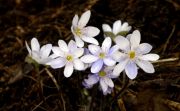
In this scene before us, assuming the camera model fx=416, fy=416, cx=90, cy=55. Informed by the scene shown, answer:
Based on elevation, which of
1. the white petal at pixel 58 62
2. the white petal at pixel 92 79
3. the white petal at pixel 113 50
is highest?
the white petal at pixel 113 50

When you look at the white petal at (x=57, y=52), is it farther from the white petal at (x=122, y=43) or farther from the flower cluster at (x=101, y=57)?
the white petal at (x=122, y=43)

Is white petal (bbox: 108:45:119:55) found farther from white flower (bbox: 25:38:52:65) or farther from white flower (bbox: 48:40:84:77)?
white flower (bbox: 25:38:52:65)

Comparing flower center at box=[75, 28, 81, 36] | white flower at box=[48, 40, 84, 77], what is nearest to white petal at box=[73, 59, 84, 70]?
white flower at box=[48, 40, 84, 77]

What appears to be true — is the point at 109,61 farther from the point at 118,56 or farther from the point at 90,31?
the point at 90,31

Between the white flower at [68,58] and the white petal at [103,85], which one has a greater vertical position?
the white flower at [68,58]

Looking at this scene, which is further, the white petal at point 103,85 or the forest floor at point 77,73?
the forest floor at point 77,73

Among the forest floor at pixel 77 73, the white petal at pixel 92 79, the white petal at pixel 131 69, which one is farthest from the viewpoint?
the forest floor at pixel 77 73

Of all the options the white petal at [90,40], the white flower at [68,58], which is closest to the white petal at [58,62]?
the white flower at [68,58]

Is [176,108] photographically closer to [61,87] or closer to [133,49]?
[133,49]

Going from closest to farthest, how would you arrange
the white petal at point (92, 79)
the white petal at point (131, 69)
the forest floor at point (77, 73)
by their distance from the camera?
1. the white petal at point (131, 69)
2. the white petal at point (92, 79)
3. the forest floor at point (77, 73)
